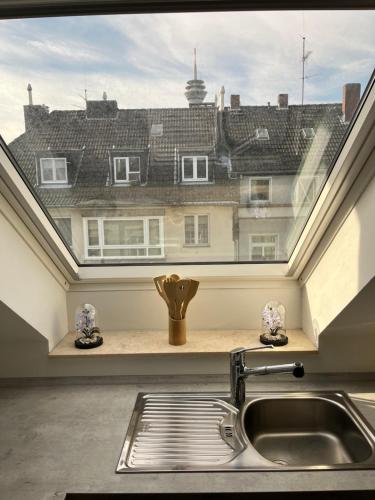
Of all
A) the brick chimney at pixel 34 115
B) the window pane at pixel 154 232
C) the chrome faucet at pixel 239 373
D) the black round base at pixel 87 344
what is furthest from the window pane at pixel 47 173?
the chrome faucet at pixel 239 373

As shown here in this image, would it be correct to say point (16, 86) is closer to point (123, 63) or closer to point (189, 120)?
point (123, 63)

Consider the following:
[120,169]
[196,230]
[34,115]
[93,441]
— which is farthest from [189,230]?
[93,441]

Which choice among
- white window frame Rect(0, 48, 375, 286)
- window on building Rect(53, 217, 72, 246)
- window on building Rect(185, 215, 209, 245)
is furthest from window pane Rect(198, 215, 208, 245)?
window on building Rect(53, 217, 72, 246)

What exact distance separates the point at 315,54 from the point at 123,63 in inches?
22.8

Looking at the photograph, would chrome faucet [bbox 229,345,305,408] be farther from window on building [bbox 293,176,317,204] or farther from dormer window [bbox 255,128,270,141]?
dormer window [bbox 255,128,270,141]

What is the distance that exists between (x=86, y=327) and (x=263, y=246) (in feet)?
2.76

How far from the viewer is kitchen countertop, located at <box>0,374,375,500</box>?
1.15 m

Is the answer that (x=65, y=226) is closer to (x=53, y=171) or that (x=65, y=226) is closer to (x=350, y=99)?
(x=53, y=171)

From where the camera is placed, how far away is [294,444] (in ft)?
5.16

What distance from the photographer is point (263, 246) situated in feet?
6.02

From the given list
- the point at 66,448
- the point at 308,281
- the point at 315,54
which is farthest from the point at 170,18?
the point at 66,448

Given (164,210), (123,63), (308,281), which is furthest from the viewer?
(308,281)

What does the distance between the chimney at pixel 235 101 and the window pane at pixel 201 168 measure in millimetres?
224

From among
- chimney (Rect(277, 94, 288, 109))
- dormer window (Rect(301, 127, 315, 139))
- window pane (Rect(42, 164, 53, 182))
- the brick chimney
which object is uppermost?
chimney (Rect(277, 94, 288, 109))
